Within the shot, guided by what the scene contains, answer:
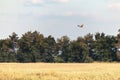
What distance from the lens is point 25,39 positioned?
66875 mm

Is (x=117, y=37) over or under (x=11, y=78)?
over

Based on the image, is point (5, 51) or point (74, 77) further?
point (5, 51)

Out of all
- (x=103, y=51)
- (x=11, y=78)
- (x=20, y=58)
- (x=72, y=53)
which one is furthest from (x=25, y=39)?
(x=11, y=78)

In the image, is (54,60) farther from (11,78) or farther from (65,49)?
(11,78)

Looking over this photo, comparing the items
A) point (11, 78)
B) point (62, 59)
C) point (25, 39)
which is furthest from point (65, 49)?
point (11, 78)

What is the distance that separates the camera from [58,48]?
66.6 meters

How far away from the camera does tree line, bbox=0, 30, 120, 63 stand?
6475 cm

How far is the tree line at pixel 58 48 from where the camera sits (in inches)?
2549

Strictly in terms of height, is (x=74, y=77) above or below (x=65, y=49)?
below

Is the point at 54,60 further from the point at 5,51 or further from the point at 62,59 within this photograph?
the point at 5,51

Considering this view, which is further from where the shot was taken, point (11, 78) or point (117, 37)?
point (117, 37)

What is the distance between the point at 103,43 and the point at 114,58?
2.80 m

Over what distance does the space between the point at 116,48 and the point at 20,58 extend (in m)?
14.1

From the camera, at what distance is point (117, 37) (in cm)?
6700
